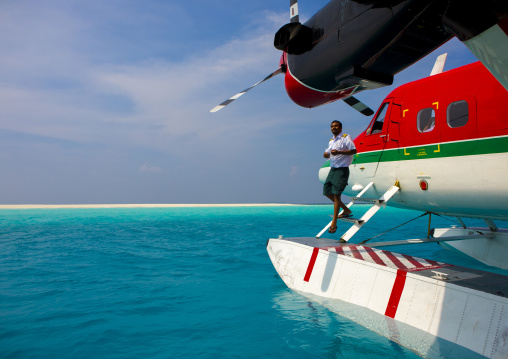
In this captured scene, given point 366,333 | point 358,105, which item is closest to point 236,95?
point 358,105

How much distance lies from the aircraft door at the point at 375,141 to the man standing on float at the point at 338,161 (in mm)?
1156

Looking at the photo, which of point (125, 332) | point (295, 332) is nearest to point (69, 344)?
point (125, 332)

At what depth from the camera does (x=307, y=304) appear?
19.1 feet

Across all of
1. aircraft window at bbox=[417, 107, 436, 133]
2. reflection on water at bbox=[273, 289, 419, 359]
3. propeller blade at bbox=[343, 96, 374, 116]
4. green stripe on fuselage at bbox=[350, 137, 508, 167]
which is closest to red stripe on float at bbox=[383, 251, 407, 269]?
reflection on water at bbox=[273, 289, 419, 359]

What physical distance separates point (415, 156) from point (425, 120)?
798mm

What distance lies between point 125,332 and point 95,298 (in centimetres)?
210

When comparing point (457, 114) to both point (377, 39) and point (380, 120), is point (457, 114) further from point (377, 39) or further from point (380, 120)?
point (377, 39)

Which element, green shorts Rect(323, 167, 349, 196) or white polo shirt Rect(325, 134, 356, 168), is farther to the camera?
green shorts Rect(323, 167, 349, 196)

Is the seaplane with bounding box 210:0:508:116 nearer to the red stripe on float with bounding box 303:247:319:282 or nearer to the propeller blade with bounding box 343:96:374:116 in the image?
the propeller blade with bounding box 343:96:374:116

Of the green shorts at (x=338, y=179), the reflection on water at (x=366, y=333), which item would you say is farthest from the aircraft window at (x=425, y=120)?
the reflection on water at (x=366, y=333)

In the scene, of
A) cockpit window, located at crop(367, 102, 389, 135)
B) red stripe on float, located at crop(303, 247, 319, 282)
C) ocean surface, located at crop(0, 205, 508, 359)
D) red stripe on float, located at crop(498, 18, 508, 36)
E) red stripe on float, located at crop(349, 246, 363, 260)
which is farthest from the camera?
cockpit window, located at crop(367, 102, 389, 135)

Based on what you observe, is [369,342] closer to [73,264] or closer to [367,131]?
[367,131]

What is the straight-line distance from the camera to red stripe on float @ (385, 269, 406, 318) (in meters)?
4.66

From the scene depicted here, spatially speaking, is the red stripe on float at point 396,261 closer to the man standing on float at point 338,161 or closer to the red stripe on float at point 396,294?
the red stripe on float at point 396,294
